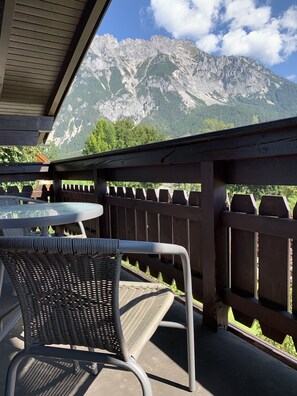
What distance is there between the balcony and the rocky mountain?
58333mm

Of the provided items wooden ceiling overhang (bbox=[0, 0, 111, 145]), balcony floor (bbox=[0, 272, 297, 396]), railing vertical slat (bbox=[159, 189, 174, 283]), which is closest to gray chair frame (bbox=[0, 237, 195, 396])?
balcony floor (bbox=[0, 272, 297, 396])

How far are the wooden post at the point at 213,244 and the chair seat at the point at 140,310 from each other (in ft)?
1.72

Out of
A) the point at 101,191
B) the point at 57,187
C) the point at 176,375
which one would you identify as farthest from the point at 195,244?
the point at 57,187

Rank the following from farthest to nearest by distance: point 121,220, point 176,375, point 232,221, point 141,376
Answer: point 121,220 → point 232,221 → point 176,375 → point 141,376

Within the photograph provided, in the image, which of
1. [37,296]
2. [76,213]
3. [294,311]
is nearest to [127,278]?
[76,213]

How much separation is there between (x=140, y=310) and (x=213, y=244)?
2.31 ft

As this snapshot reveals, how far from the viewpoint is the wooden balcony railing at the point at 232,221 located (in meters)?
1.43

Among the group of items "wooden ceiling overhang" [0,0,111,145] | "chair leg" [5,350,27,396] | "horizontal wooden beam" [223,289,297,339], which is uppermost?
"wooden ceiling overhang" [0,0,111,145]

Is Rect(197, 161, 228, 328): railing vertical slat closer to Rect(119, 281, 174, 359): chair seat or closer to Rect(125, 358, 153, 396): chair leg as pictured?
Rect(119, 281, 174, 359): chair seat

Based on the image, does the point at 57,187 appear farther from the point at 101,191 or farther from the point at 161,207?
the point at 161,207

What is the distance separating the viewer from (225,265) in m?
1.77

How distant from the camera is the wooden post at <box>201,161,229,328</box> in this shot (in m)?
1.71

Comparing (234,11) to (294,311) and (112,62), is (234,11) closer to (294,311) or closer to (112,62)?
(112,62)

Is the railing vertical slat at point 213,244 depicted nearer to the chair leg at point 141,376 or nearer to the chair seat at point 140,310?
the chair seat at point 140,310
